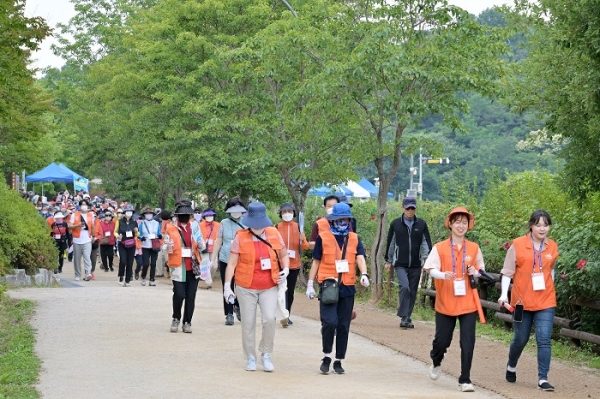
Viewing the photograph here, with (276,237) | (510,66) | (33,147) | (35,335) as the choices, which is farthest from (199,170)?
(276,237)

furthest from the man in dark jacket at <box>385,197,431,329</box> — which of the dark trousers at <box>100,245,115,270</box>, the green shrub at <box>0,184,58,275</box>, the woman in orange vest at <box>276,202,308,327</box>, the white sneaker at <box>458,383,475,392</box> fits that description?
the dark trousers at <box>100,245,115,270</box>

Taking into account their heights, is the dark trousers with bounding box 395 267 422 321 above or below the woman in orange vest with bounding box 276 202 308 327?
below

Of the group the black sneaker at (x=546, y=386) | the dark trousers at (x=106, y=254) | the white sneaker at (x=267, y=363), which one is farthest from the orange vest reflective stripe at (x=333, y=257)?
the dark trousers at (x=106, y=254)

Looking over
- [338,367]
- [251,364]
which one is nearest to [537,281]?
[338,367]

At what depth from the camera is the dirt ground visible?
10.1m

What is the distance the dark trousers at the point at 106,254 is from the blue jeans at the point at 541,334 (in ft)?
61.9

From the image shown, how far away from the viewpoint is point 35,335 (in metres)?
13.9

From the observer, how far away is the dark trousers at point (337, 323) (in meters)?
11.2

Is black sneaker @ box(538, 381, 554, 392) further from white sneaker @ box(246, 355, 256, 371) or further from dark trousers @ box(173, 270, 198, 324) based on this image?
dark trousers @ box(173, 270, 198, 324)

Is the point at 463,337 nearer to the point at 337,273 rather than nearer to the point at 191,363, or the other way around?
the point at 337,273

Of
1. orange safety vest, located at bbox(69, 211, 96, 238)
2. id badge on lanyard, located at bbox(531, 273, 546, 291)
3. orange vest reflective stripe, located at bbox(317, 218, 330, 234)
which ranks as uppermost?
orange safety vest, located at bbox(69, 211, 96, 238)

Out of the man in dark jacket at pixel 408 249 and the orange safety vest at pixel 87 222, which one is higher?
the orange safety vest at pixel 87 222

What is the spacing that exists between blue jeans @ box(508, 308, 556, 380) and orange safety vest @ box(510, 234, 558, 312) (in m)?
0.09

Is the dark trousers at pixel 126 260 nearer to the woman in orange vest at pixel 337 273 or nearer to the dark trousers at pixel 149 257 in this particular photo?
the dark trousers at pixel 149 257
